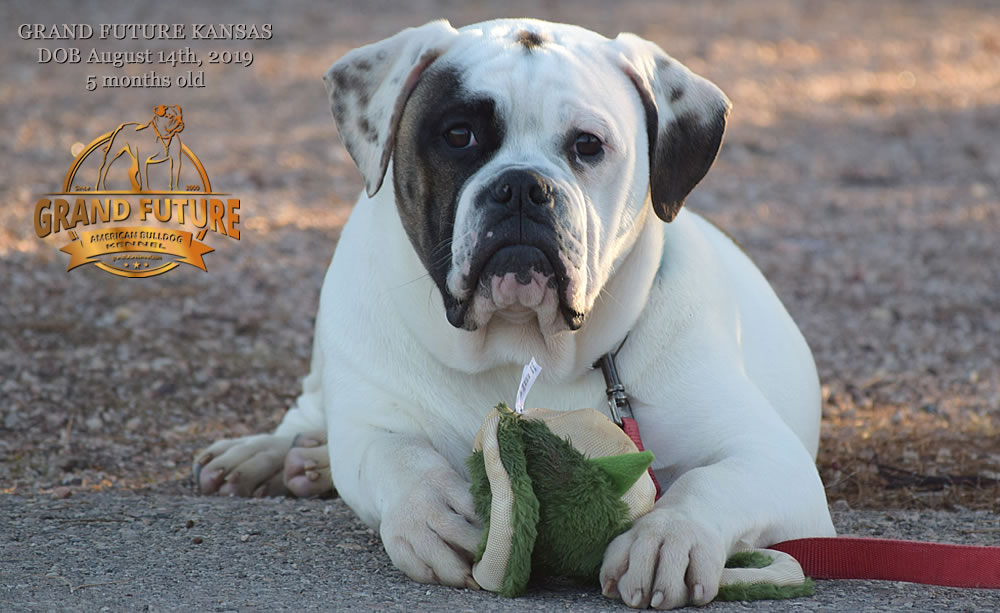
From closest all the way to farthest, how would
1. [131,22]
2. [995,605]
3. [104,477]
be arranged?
[995,605] < [104,477] < [131,22]

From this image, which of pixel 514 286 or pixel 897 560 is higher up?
pixel 514 286

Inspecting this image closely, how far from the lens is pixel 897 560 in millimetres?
2885

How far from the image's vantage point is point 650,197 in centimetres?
316

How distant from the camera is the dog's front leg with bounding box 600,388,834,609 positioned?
8.46 feet

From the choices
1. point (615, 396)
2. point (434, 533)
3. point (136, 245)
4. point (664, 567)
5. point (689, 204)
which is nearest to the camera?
point (664, 567)

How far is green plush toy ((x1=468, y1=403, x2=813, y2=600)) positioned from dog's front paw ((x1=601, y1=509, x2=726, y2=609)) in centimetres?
8

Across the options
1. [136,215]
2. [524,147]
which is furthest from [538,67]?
[136,215]

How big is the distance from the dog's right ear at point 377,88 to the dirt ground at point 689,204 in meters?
1.40

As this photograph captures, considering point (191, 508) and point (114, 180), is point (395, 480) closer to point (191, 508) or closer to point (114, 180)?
point (191, 508)

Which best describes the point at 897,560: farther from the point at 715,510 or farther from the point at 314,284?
the point at 314,284

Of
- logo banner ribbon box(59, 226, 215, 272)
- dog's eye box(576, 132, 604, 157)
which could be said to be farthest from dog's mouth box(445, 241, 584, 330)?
logo banner ribbon box(59, 226, 215, 272)

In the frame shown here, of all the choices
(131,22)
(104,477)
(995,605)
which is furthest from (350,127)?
(131,22)

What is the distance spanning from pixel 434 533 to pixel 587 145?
0.95m

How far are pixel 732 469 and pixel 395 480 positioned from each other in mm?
775
